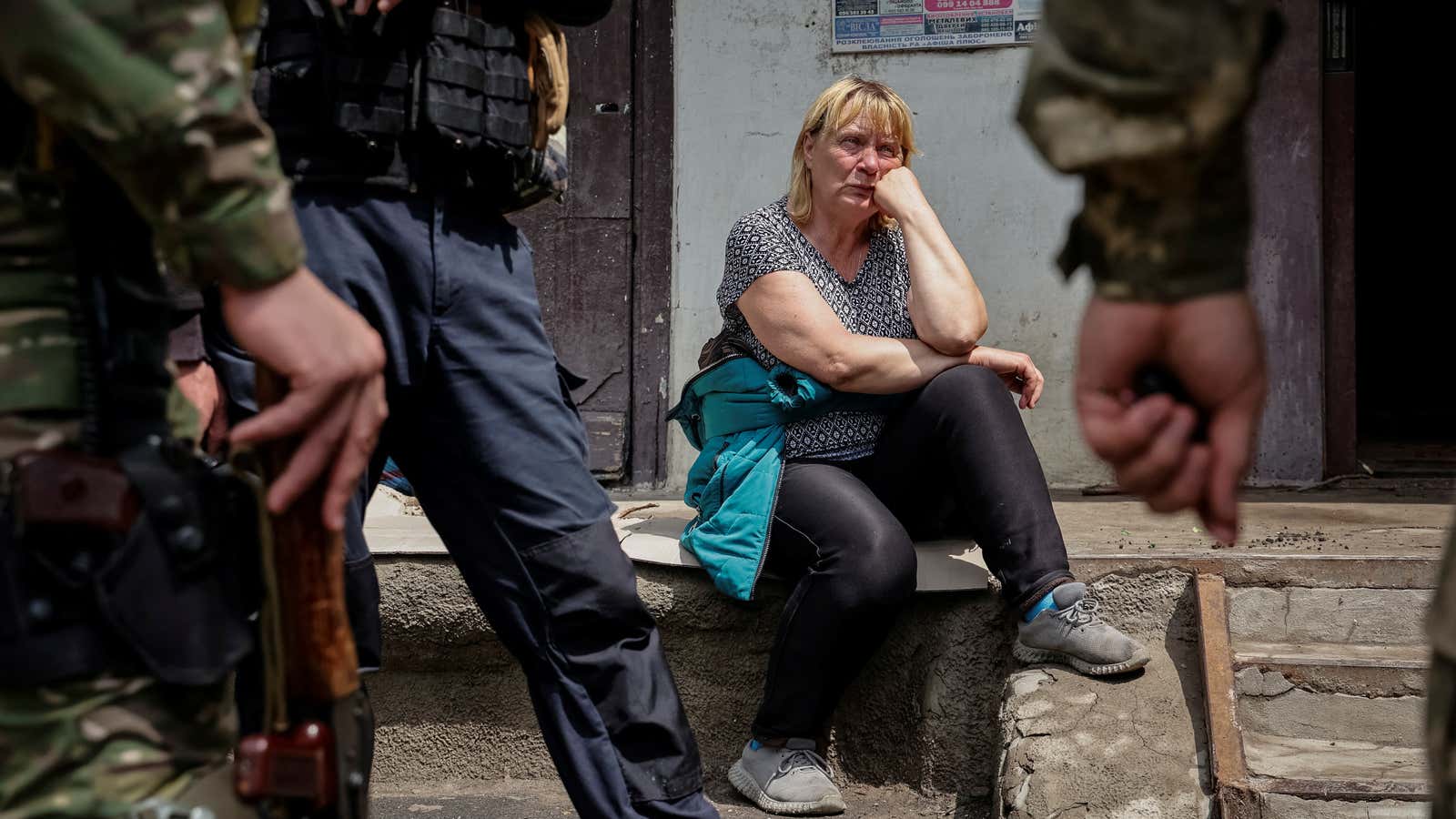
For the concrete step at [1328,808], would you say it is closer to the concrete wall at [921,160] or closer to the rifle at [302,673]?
the rifle at [302,673]

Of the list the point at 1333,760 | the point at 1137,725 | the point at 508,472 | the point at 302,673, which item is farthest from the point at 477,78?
the point at 1333,760

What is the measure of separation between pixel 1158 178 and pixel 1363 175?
34.9ft

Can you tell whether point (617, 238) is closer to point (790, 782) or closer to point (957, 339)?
point (957, 339)

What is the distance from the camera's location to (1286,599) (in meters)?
3.30

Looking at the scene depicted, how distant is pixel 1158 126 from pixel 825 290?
2225 mm

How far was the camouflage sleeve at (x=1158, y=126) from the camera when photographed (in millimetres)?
1143

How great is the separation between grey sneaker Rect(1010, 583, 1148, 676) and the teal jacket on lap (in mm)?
628

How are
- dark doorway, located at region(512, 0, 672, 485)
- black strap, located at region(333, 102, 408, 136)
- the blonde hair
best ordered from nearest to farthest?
black strap, located at region(333, 102, 408, 136)
the blonde hair
dark doorway, located at region(512, 0, 672, 485)

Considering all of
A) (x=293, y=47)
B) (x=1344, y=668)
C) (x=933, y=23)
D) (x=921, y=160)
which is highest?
(x=933, y=23)

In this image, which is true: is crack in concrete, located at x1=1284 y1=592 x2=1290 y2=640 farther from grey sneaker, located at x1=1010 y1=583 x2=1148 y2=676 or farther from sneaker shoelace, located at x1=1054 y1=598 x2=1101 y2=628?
sneaker shoelace, located at x1=1054 y1=598 x2=1101 y2=628

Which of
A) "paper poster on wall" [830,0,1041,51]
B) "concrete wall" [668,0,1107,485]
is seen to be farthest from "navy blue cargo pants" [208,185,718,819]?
"paper poster on wall" [830,0,1041,51]

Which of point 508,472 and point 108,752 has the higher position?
point 508,472

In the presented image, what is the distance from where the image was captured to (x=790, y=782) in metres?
3.08

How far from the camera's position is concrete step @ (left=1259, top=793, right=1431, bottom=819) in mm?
2656
